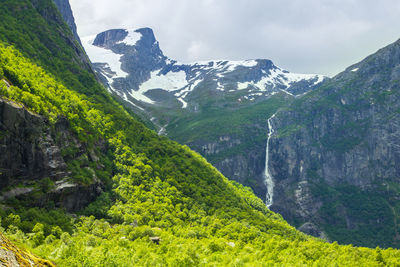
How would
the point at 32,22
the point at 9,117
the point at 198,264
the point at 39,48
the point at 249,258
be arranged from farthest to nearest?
the point at 32,22
the point at 39,48
the point at 9,117
the point at 249,258
the point at 198,264

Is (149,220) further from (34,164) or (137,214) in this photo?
(34,164)

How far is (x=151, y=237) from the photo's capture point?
2475 inches

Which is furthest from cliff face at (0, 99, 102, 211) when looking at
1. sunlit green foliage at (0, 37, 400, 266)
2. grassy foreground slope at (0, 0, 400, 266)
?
sunlit green foliage at (0, 37, 400, 266)

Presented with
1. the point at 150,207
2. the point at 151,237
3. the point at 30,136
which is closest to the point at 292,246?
the point at 151,237

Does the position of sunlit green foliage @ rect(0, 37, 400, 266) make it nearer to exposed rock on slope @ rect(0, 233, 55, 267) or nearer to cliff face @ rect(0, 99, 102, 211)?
cliff face @ rect(0, 99, 102, 211)

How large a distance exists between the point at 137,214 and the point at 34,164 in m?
28.4

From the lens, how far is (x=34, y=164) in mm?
64312

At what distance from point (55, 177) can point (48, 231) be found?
53.6ft

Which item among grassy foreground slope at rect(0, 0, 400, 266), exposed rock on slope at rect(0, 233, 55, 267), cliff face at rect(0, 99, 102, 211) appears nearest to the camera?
exposed rock on slope at rect(0, 233, 55, 267)

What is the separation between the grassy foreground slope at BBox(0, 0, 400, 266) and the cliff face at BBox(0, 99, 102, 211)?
3.13 m

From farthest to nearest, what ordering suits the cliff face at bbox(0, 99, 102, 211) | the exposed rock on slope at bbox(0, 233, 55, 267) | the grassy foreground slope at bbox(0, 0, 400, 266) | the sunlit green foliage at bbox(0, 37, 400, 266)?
the cliff face at bbox(0, 99, 102, 211) → the grassy foreground slope at bbox(0, 0, 400, 266) → the sunlit green foliage at bbox(0, 37, 400, 266) → the exposed rock on slope at bbox(0, 233, 55, 267)

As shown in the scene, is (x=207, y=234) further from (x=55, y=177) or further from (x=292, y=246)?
(x=55, y=177)

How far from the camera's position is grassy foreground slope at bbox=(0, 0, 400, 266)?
48.5 metres

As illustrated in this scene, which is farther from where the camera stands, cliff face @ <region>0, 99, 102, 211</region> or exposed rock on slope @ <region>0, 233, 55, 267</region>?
cliff face @ <region>0, 99, 102, 211</region>
